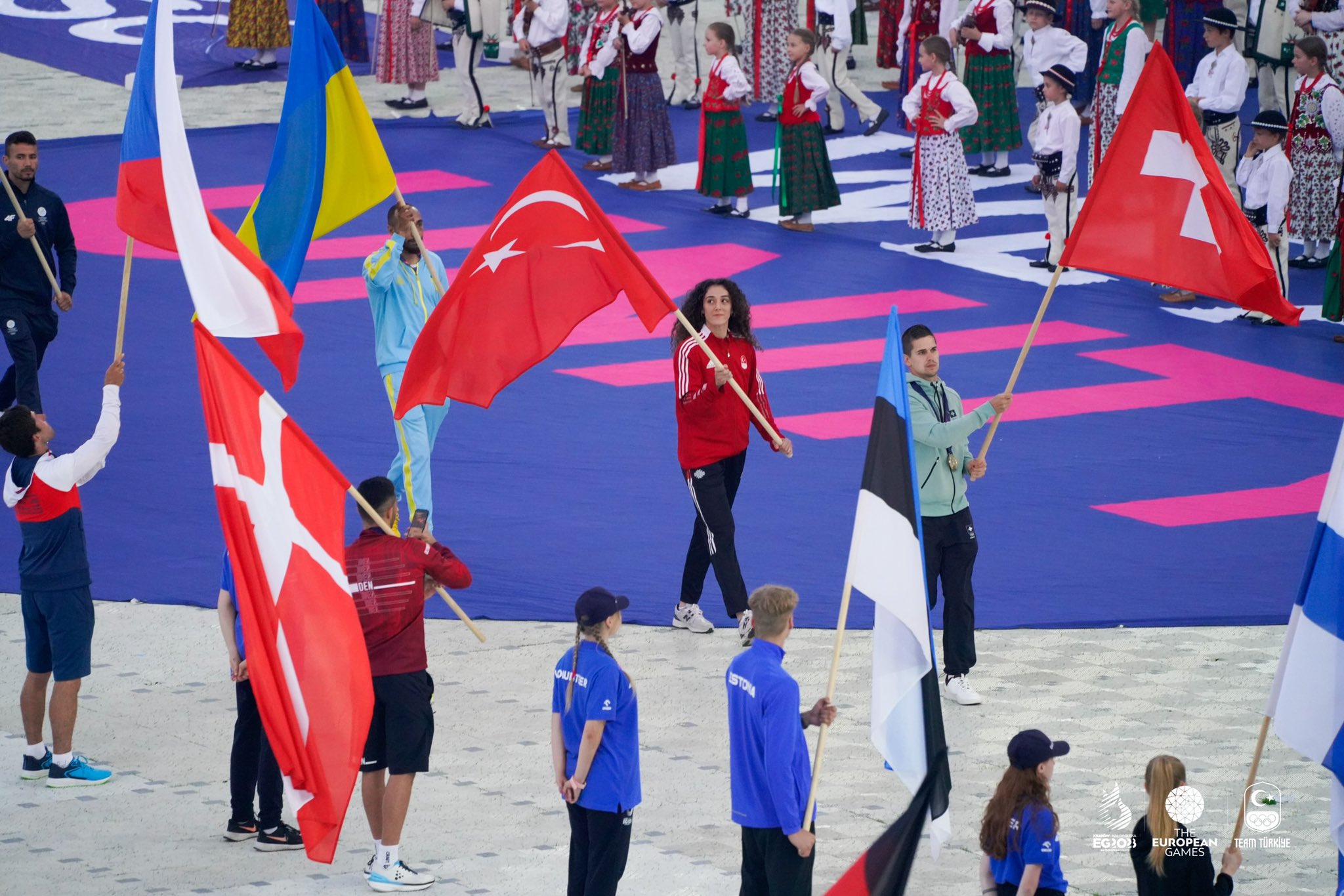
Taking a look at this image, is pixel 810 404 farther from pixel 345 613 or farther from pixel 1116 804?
pixel 345 613

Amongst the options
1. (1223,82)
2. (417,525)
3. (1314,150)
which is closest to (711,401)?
(417,525)

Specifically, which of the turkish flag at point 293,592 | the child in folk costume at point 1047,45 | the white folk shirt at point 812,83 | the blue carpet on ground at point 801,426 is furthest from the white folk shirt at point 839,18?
the turkish flag at point 293,592

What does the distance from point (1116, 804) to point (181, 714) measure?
4338 millimetres

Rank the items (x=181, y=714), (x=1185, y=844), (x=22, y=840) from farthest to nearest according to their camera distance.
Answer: (x=181, y=714) → (x=22, y=840) → (x=1185, y=844)

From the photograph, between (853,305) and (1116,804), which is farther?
(853,305)

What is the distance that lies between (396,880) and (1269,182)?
10916 millimetres

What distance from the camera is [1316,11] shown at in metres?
18.5

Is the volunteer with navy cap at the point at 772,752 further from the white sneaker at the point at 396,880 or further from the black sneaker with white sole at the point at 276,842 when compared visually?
the black sneaker with white sole at the point at 276,842

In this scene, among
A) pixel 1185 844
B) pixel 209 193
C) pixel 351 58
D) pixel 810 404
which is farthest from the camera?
pixel 351 58

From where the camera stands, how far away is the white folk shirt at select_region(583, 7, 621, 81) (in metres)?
19.8

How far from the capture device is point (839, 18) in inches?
842

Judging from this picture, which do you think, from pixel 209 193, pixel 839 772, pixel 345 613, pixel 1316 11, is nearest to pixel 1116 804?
pixel 839 772

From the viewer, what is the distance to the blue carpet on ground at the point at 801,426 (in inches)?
435

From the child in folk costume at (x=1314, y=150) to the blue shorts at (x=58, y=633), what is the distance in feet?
39.0
